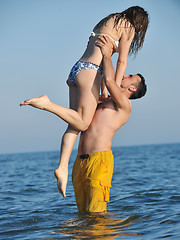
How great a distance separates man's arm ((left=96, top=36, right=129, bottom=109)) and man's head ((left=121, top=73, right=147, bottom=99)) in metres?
0.27

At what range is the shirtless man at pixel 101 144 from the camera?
442cm

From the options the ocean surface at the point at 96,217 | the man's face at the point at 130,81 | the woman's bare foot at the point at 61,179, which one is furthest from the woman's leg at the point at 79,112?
the ocean surface at the point at 96,217

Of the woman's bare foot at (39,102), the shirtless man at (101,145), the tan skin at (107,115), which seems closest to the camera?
the woman's bare foot at (39,102)

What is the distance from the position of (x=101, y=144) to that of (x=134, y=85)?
0.88 m

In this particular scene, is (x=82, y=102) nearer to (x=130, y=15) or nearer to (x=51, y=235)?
(x=130, y=15)

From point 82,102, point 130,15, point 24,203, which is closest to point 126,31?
point 130,15

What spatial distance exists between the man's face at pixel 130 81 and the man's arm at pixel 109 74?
0.27 m

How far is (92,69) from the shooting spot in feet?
14.2

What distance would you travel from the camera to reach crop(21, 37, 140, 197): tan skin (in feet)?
14.3

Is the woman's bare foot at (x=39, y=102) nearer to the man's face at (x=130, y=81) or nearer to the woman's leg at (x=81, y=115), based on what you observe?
the woman's leg at (x=81, y=115)

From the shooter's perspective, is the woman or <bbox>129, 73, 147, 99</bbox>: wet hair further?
<bbox>129, 73, 147, 99</bbox>: wet hair

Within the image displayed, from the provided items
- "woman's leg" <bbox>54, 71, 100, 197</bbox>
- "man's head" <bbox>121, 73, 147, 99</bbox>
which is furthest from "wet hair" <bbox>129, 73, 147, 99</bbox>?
"woman's leg" <bbox>54, 71, 100, 197</bbox>

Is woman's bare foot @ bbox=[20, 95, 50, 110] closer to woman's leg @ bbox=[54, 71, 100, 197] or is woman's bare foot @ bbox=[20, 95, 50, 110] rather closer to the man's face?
woman's leg @ bbox=[54, 71, 100, 197]

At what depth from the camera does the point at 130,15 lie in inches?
177
